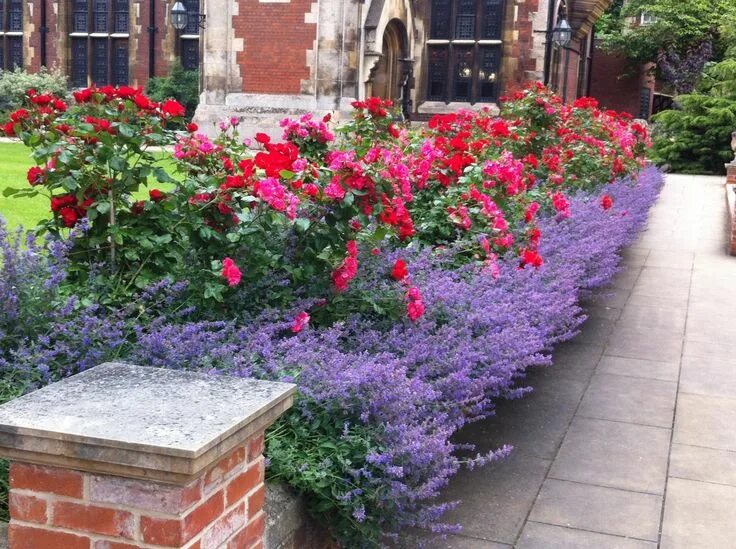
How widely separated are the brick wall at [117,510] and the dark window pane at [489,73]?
2411cm

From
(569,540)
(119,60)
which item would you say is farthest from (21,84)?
(569,540)

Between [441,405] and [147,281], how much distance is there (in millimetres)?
1292

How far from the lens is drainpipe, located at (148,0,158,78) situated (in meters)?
29.9

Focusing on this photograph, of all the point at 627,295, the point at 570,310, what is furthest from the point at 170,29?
the point at 570,310

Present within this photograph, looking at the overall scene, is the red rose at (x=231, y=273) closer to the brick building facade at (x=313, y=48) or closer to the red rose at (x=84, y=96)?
the red rose at (x=84, y=96)

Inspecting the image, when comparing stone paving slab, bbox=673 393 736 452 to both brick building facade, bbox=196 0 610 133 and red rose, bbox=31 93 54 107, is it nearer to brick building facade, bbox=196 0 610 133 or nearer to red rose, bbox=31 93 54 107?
red rose, bbox=31 93 54 107

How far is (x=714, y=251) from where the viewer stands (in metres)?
11.5

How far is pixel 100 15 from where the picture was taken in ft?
101

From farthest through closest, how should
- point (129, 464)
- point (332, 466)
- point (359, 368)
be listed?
point (359, 368) → point (332, 466) → point (129, 464)

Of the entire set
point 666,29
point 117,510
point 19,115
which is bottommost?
point 117,510

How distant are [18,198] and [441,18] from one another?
22222 millimetres

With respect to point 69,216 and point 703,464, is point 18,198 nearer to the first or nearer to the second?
point 69,216

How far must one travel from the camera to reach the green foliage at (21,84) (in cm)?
2811

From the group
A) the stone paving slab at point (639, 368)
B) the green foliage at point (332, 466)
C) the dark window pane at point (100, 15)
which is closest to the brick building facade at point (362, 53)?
the dark window pane at point (100, 15)
